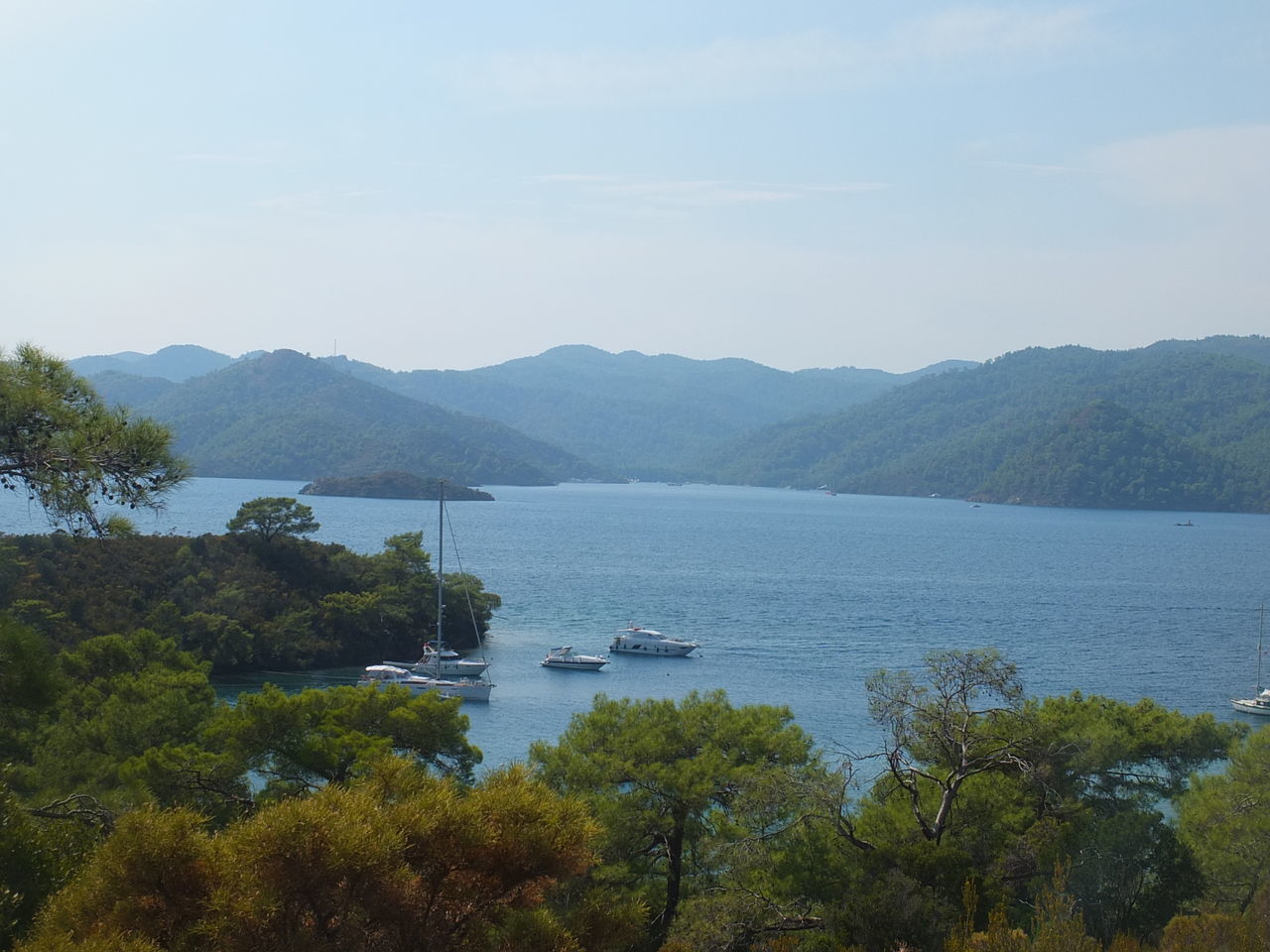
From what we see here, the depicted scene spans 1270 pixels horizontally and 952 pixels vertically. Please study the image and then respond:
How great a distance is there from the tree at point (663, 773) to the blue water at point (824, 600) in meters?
7.91

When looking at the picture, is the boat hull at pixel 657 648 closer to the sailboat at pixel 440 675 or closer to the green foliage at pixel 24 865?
the sailboat at pixel 440 675

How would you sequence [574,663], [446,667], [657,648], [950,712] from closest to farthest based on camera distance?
[950,712] < [446,667] < [574,663] < [657,648]

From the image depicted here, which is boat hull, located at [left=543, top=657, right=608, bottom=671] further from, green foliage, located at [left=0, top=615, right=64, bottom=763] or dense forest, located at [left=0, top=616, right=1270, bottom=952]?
green foliage, located at [left=0, top=615, right=64, bottom=763]

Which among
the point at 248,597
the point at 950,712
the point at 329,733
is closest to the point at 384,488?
the point at 248,597

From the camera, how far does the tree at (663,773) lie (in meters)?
14.8

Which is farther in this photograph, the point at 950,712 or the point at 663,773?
the point at 663,773

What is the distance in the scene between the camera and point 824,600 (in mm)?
65438

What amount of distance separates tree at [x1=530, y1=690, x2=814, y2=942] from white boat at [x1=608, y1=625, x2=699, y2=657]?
106 feet

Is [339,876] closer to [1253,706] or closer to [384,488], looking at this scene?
[1253,706]

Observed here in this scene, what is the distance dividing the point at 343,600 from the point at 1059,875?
1618 inches

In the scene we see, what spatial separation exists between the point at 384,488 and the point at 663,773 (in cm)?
15028

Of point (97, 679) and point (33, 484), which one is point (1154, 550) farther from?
point (33, 484)

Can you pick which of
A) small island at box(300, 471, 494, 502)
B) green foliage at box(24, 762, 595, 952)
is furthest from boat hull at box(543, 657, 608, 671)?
small island at box(300, 471, 494, 502)

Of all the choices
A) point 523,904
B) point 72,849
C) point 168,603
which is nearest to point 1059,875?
point 523,904
